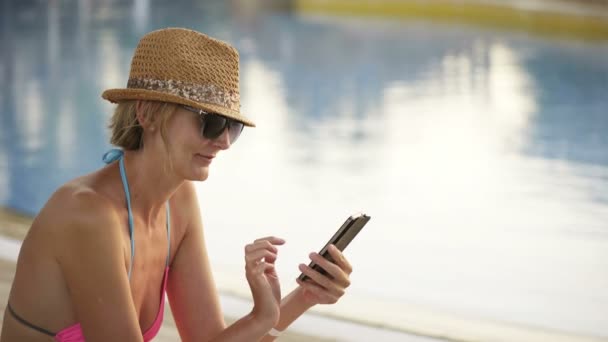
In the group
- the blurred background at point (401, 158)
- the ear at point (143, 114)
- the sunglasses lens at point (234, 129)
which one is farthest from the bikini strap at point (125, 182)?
the blurred background at point (401, 158)

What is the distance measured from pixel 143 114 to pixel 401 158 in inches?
234

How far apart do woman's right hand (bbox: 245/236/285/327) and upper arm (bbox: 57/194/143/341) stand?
0.74 feet

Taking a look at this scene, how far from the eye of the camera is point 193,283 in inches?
96.1

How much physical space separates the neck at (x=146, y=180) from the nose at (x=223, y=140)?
12 centimetres

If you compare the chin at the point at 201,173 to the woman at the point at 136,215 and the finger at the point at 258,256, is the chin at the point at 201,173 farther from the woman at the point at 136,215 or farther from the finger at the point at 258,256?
the finger at the point at 258,256

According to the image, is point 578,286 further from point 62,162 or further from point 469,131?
point 469,131

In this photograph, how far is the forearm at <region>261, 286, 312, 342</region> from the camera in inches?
91.0

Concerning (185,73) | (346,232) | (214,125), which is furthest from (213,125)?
(346,232)

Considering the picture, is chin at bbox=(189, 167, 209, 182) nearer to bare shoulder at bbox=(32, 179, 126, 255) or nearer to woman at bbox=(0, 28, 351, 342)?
woman at bbox=(0, 28, 351, 342)

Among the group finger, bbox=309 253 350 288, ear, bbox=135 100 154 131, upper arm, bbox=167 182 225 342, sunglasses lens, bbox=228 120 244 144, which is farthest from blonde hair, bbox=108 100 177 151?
finger, bbox=309 253 350 288

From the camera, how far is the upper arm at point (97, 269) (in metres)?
2.08

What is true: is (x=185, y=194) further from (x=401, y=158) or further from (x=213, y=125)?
(x=401, y=158)

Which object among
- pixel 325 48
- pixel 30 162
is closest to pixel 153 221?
pixel 30 162

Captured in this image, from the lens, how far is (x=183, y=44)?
6.97 feet
